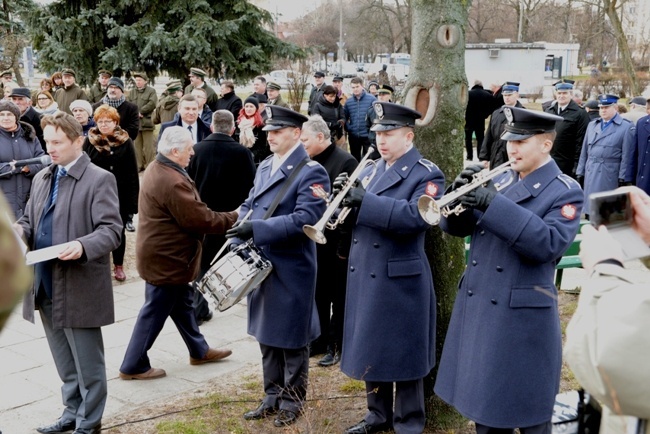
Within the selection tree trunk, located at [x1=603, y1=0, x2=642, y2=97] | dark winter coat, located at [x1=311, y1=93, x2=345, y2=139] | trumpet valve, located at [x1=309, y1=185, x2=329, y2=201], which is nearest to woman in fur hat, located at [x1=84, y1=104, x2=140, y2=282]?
trumpet valve, located at [x1=309, y1=185, x2=329, y2=201]

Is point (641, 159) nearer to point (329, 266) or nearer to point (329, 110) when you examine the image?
point (329, 266)

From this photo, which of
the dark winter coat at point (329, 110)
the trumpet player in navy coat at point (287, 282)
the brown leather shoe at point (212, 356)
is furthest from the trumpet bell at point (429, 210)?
the dark winter coat at point (329, 110)

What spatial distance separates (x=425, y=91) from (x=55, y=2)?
1741 cm

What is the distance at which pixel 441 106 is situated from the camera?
521 centimetres

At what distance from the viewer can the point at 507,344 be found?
4.12 m

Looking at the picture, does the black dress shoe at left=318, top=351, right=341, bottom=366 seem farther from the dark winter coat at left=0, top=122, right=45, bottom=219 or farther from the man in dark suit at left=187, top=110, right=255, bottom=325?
the dark winter coat at left=0, top=122, right=45, bottom=219

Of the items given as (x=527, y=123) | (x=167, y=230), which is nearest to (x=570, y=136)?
(x=167, y=230)

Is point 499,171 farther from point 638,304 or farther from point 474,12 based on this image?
point 474,12

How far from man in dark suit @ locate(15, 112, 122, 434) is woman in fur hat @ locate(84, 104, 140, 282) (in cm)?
342

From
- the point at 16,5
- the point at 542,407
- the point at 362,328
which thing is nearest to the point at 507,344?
the point at 542,407

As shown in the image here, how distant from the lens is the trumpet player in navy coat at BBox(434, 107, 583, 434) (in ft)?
13.2

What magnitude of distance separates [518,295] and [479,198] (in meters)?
0.57

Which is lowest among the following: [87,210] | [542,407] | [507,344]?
[542,407]

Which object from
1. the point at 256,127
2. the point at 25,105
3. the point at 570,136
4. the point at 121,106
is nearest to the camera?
the point at 25,105
